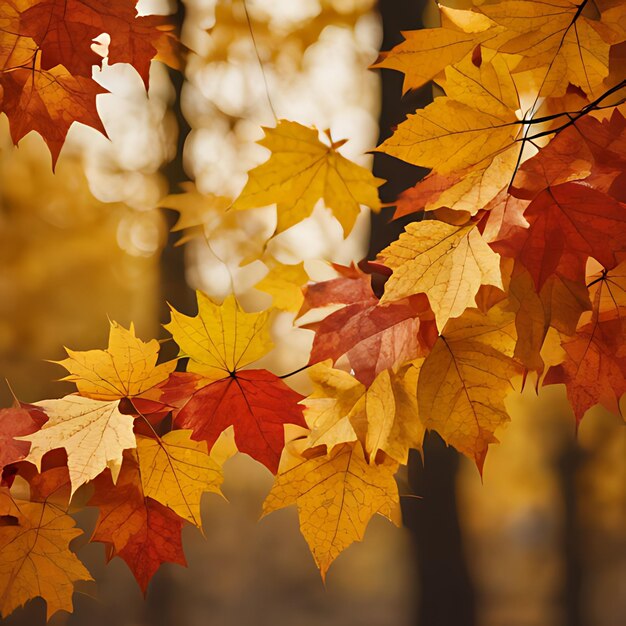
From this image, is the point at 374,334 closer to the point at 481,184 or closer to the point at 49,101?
the point at 481,184

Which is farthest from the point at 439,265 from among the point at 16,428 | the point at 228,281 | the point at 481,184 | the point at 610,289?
the point at 228,281

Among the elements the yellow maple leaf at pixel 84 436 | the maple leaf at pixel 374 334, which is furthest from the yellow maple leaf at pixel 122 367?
the maple leaf at pixel 374 334

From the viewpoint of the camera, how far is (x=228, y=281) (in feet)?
9.91

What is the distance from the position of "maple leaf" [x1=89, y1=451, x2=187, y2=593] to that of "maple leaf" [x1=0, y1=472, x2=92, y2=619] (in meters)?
0.03

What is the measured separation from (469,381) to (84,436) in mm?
283

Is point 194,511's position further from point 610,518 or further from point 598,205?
point 610,518

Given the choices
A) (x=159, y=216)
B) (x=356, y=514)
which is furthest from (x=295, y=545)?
(x=356, y=514)

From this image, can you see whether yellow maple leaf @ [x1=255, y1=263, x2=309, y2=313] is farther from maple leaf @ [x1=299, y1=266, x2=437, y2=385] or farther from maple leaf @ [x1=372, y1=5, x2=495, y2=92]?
maple leaf @ [x1=372, y1=5, x2=495, y2=92]

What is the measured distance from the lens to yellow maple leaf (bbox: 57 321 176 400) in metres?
0.47

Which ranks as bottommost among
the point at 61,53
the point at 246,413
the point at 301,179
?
the point at 246,413

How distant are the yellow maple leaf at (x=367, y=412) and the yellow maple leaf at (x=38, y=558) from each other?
0.71 feet

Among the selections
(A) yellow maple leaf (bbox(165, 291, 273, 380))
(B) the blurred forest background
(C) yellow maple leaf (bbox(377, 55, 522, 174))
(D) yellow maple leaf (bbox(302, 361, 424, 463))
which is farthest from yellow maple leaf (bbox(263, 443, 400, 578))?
(B) the blurred forest background

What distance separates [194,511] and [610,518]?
3876 millimetres

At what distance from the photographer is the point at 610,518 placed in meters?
3.73
